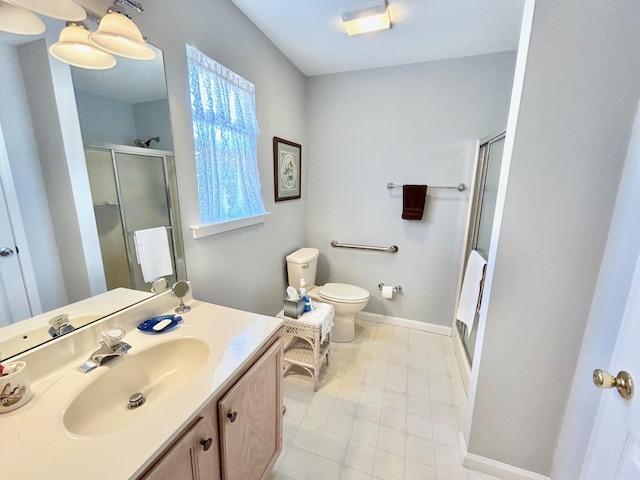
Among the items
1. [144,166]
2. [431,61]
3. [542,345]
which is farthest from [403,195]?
[144,166]

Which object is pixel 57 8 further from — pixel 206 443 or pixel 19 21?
pixel 206 443

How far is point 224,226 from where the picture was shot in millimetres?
1609

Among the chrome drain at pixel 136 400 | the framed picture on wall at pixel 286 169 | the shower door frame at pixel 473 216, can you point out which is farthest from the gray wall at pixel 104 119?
the shower door frame at pixel 473 216

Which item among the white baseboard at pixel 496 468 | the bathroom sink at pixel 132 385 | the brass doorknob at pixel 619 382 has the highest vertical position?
the brass doorknob at pixel 619 382

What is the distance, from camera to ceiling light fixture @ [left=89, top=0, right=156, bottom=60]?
850 mm

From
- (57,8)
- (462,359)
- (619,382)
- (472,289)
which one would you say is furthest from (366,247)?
(57,8)

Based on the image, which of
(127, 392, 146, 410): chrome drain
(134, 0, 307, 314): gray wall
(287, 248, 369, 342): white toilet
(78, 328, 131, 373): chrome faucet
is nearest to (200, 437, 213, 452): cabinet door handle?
(127, 392, 146, 410): chrome drain

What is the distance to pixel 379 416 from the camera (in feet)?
5.36

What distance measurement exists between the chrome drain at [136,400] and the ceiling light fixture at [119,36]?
1201 millimetres

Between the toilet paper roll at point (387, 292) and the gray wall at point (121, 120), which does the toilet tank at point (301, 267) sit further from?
the gray wall at point (121, 120)

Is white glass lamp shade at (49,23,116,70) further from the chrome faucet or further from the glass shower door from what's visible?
the chrome faucet

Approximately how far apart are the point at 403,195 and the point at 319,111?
1.15m

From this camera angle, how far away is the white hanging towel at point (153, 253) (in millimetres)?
1157

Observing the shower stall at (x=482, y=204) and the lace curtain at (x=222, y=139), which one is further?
the shower stall at (x=482, y=204)
